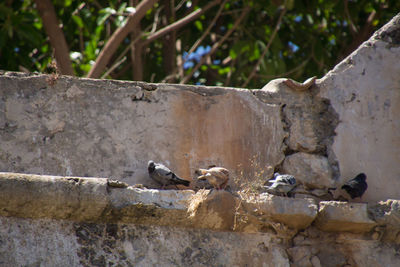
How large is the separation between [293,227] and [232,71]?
4.37 metres

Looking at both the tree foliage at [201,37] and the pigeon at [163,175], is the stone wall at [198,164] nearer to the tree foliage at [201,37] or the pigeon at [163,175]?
the pigeon at [163,175]

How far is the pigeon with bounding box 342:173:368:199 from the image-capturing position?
4047mm

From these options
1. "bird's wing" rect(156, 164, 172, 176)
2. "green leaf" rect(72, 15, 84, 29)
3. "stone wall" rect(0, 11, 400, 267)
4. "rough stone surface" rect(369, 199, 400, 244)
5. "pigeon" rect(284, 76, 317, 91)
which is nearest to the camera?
"stone wall" rect(0, 11, 400, 267)

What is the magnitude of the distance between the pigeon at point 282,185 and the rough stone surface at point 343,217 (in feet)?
0.71

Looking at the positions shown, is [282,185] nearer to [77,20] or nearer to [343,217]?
[343,217]

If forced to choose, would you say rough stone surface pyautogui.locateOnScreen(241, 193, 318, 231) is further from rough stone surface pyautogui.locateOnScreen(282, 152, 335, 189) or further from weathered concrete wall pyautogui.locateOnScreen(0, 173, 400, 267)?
rough stone surface pyautogui.locateOnScreen(282, 152, 335, 189)

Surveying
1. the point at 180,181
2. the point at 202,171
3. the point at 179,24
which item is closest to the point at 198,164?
the point at 202,171

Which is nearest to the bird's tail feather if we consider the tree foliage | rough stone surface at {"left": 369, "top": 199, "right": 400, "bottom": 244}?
rough stone surface at {"left": 369, "top": 199, "right": 400, "bottom": 244}

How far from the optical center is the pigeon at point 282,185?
158 inches

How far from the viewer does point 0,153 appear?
381 centimetres

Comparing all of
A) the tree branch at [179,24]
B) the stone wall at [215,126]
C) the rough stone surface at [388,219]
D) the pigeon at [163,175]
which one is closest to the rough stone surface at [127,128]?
the stone wall at [215,126]

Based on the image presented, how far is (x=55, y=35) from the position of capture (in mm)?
6715

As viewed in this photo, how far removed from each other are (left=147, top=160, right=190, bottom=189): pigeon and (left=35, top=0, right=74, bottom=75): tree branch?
2919 millimetres

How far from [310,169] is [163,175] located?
1.02m
